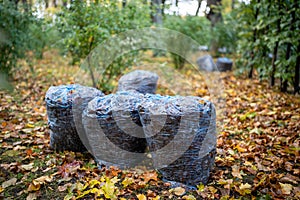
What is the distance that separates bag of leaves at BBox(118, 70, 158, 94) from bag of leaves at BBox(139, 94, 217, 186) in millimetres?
2249

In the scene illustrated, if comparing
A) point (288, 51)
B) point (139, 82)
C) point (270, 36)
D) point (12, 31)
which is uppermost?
point (12, 31)

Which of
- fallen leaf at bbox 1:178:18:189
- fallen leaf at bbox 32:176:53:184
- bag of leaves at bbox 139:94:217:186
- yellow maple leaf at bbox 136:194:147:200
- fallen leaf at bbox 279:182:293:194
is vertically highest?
bag of leaves at bbox 139:94:217:186

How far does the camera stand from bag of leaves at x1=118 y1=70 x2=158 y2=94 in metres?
4.95

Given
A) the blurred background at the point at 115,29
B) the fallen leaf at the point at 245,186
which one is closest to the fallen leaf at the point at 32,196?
the fallen leaf at the point at 245,186

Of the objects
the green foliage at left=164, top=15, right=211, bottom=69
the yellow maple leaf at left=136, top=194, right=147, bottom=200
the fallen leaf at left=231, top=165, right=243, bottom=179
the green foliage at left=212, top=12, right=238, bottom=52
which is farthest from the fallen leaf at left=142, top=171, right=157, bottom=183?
the green foliage at left=212, top=12, right=238, bottom=52

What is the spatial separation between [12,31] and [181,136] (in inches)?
163

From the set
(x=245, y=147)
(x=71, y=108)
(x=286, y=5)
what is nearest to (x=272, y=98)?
(x=286, y=5)

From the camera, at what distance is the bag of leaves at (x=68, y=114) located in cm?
312

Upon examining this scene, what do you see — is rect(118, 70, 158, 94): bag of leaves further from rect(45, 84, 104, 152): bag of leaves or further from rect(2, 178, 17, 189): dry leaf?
rect(2, 178, 17, 189): dry leaf

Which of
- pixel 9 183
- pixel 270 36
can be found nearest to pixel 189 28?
pixel 270 36

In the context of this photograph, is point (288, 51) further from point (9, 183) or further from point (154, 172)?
point (9, 183)

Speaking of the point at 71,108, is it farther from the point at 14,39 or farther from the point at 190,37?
the point at 190,37

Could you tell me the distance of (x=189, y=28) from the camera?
8.87m

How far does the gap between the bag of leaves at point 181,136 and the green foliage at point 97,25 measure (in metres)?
2.91
